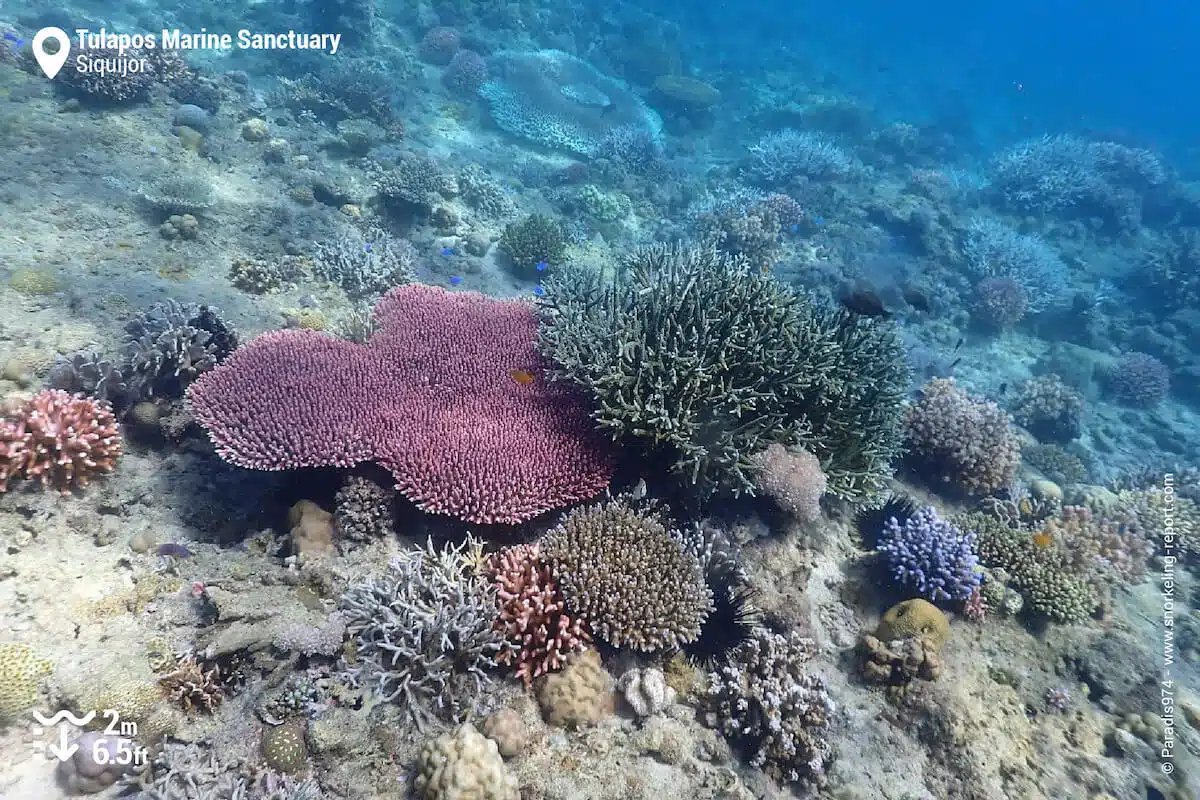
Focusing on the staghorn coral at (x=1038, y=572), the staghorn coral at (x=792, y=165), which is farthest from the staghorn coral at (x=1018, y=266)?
the staghorn coral at (x=1038, y=572)

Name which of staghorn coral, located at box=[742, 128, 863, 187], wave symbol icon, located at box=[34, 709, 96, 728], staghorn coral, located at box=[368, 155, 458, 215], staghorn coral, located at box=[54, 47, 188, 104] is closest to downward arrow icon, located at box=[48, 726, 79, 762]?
wave symbol icon, located at box=[34, 709, 96, 728]

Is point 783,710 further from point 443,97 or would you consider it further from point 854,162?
point 854,162

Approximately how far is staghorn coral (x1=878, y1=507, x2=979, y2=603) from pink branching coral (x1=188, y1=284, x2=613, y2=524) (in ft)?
9.47

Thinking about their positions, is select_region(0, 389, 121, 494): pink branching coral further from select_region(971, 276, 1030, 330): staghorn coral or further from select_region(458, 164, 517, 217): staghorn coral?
Answer: select_region(971, 276, 1030, 330): staghorn coral

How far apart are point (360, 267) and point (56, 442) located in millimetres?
5120

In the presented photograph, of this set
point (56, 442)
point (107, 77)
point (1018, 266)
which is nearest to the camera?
point (56, 442)

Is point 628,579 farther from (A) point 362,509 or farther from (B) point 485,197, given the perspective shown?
(B) point 485,197

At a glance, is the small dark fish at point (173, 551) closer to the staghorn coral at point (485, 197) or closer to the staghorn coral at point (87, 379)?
the staghorn coral at point (87, 379)

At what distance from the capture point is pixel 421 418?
5.11 m

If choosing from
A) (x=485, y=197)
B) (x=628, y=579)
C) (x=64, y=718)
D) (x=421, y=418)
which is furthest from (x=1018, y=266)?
(x=64, y=718)

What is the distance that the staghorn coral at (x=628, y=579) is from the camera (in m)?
4.23

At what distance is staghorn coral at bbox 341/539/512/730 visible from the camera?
12.8ft

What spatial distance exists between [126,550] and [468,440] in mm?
2699

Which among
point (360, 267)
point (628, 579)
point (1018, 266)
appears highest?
point (1018, 266)
